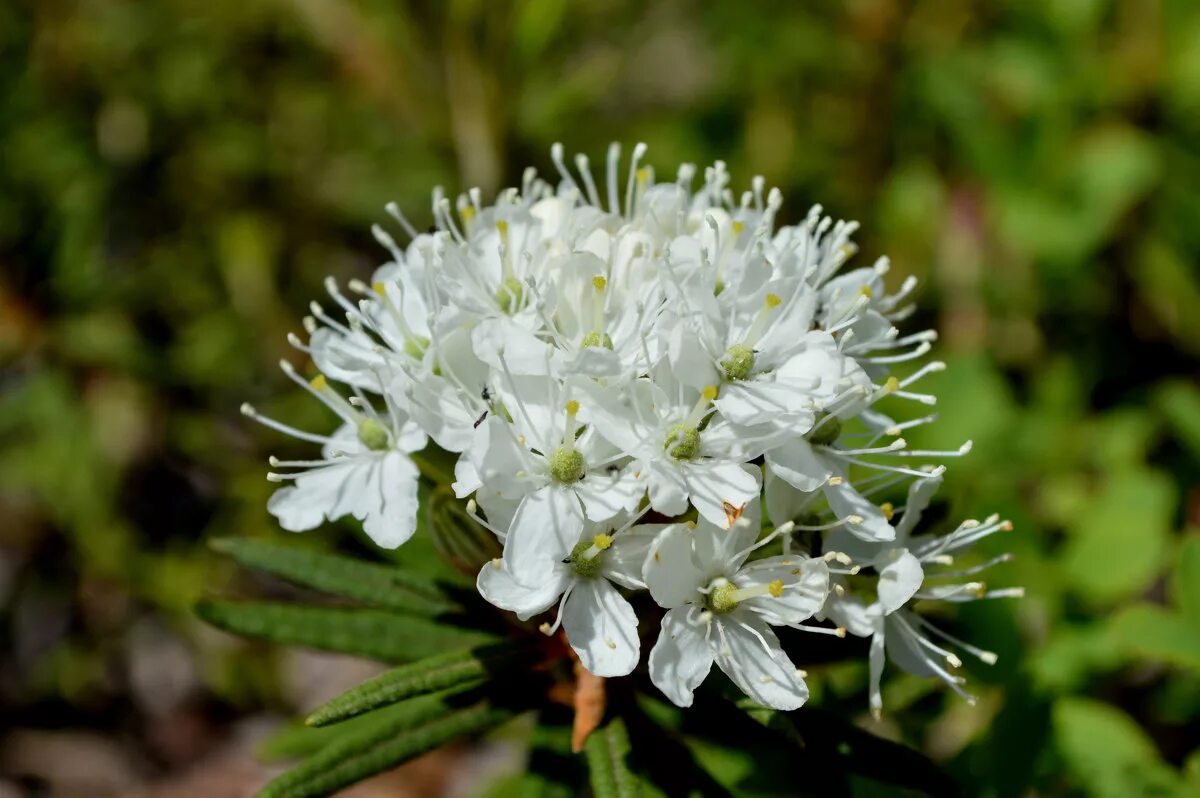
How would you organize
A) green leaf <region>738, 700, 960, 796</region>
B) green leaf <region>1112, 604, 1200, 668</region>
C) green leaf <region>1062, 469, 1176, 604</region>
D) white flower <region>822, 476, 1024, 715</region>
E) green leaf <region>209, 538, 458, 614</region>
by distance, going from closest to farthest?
white flower <region>822, 476, 1024, 715</region> → green leaf <region>738, 700, 960, 796</region> → green leaf <region>209, 538, 458, 614</region> → green leaf <region>1112, 604, 1200, 668</region> → green leaf <region>1062, 469, 1176, 604</region>

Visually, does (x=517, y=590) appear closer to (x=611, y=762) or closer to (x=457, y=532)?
(x=457, y=532)

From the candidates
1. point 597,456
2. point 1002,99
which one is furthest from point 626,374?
point 1002,99

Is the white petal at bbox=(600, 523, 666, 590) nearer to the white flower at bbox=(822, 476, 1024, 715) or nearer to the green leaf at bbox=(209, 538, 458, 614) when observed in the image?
the white flower at bbox=(822, 476, 1024, 715)

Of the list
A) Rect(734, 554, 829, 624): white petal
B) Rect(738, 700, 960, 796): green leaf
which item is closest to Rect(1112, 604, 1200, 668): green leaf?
Rect(738, 700, 960, 796): green leaf

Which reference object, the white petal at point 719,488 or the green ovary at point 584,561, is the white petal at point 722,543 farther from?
the green ovary at point 584,561

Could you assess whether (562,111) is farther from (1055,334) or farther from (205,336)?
(1055,334)

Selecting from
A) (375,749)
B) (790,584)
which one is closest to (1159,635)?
(790,584)
